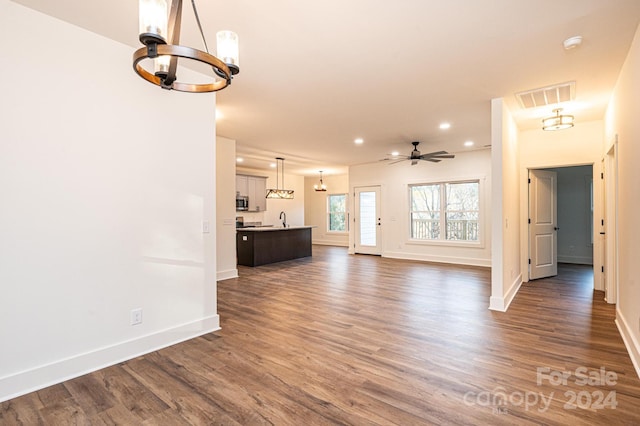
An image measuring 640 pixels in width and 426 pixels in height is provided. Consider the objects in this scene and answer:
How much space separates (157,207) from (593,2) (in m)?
3.72

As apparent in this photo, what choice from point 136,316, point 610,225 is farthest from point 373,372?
point 610,225

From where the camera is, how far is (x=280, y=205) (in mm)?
11453

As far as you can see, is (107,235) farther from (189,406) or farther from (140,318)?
(189,406)

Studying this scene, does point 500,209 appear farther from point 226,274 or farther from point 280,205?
point 280,205

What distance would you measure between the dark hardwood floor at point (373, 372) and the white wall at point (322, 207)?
299 inches

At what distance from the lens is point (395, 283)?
18.0 ft

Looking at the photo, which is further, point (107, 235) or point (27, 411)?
point (107, 235)

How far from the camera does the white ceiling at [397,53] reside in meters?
2.23

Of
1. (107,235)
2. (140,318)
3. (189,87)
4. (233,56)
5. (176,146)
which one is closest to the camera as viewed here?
(233,56)

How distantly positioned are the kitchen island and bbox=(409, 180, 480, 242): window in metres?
3.16

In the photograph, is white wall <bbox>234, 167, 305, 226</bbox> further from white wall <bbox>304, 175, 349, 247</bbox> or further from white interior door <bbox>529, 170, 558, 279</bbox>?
white interior door <bbox>529, 170, 558, 279</bbox>

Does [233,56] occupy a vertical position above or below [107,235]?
above

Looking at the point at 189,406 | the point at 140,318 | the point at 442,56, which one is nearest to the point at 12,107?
the point at 140,318

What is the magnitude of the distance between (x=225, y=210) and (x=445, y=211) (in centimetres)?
537
